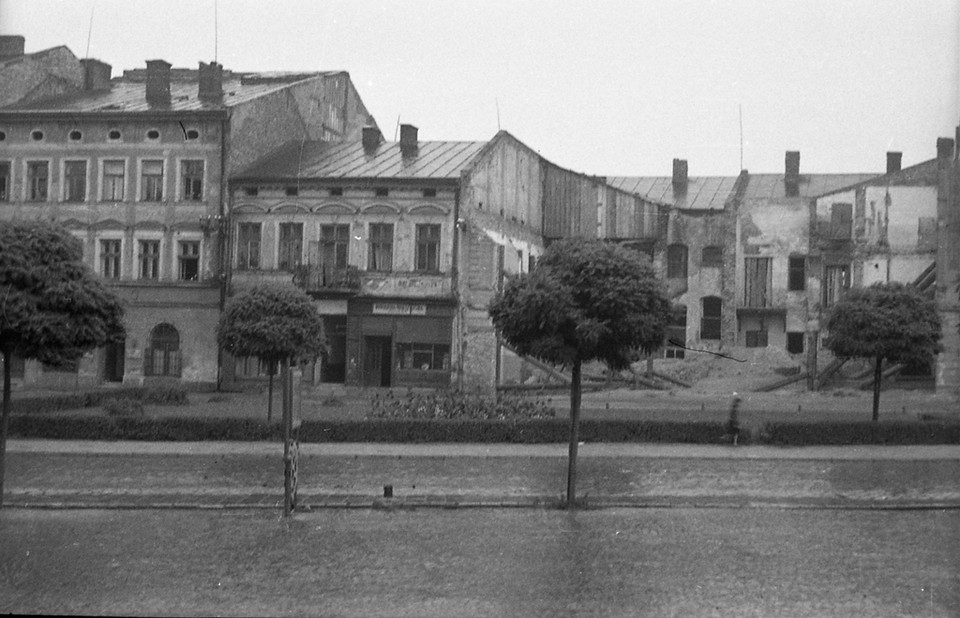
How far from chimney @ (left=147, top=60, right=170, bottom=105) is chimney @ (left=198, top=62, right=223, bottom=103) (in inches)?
53.3

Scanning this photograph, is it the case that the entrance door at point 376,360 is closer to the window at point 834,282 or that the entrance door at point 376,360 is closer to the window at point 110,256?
the window at point 110,256

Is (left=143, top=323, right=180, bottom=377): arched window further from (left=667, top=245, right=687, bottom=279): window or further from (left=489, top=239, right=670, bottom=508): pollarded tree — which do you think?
(left=489, top=239, right=670, bottom=508): pollarded tree

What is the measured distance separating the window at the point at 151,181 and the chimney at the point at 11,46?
24.0ft

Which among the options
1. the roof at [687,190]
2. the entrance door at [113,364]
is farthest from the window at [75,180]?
the roof at [687,190]

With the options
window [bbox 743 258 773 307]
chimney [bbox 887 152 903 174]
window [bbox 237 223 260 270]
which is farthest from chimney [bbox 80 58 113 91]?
chimney [bbox 887 152 903 174]

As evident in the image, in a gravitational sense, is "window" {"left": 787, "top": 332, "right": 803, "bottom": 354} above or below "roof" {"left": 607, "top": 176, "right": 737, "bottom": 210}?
below

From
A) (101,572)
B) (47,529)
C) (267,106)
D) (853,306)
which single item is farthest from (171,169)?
(101,572)

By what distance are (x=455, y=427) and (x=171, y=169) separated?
22251 mm

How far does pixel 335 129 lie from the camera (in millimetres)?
47312

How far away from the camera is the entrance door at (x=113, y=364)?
41438 mm

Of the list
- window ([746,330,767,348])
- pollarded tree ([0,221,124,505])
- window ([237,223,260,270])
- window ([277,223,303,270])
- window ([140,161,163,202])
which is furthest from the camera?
window ([746,330,767,348])

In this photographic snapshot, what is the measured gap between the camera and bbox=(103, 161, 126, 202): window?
41.8 metres

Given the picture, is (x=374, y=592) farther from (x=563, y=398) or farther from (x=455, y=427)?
(x=563, y=398)

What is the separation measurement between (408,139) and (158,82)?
383 inches
